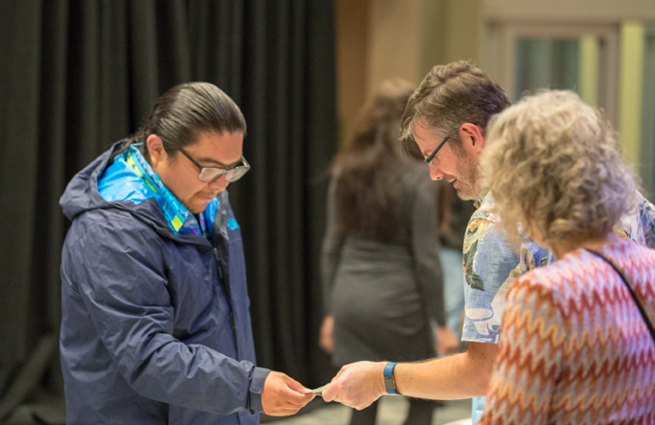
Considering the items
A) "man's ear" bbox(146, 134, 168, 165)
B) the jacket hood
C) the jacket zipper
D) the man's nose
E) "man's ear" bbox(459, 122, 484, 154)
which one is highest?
"man's ear" bbox(459, 122, 484, 154)

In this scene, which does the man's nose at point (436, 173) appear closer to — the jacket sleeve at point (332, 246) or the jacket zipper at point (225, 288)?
the jacket zipper at point (225, 288)

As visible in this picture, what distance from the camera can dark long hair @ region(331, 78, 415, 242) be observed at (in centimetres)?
275

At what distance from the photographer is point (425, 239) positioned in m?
2.74

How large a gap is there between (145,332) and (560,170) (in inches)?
Answer: 33.9

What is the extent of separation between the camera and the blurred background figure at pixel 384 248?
275 cm

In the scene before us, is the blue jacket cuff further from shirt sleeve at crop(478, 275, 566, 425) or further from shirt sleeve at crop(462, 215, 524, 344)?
shirt sleeve at crop(478, 275, 566, 425)

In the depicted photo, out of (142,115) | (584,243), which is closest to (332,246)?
(142,115)

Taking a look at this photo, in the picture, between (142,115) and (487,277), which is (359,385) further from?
(142,115)

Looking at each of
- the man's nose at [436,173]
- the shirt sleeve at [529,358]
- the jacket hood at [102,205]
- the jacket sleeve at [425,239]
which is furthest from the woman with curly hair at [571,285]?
the jacket sleeve at [425,239]

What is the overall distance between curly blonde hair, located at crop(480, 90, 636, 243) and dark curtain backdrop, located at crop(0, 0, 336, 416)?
2735 mm

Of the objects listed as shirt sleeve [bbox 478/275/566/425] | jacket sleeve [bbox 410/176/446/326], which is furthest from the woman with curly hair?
jacket sleeve [bbox 410/176/446/326]

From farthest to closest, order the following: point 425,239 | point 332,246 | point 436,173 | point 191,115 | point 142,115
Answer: point 142,115 → point 332,246 → point 425,239 → point 191,115 → point 436,173

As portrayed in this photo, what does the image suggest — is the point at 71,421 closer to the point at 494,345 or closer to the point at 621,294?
the point at 494,345

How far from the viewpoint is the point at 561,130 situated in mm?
916
